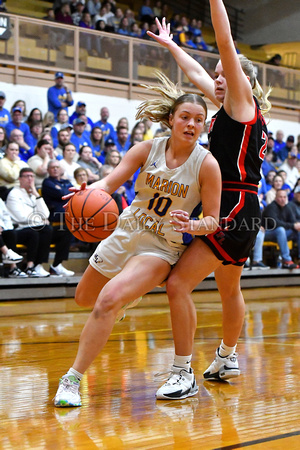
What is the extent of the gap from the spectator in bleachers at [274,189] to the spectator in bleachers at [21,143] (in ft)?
14.3

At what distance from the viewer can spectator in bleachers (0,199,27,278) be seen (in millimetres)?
7863

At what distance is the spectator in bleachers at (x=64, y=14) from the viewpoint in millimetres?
13867

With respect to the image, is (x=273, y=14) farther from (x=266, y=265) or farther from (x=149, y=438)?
(x=149, y=438)

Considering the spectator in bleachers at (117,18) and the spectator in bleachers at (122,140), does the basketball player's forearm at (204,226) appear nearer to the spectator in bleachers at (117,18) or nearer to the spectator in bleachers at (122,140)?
the spectator in bleachers at (122,140)

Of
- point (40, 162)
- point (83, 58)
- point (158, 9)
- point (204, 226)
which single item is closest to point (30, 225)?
point (40, 162)

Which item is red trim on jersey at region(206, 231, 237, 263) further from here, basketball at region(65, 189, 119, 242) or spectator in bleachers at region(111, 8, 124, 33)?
spectator in bleachers at region(111, 8, 124, 33)

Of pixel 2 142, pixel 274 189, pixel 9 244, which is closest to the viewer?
pixel 9 244

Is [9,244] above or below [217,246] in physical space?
below

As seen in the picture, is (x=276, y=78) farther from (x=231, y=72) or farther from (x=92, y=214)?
(x=92, y=214)

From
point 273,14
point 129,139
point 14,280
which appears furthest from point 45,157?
point 273,14

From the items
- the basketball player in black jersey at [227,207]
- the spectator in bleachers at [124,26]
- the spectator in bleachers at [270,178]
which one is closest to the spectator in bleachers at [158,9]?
the spectator in bleachers at [124,26]

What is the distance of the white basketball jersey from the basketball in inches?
8.9

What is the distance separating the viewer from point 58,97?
11664mm

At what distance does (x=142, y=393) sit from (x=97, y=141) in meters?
8.16
